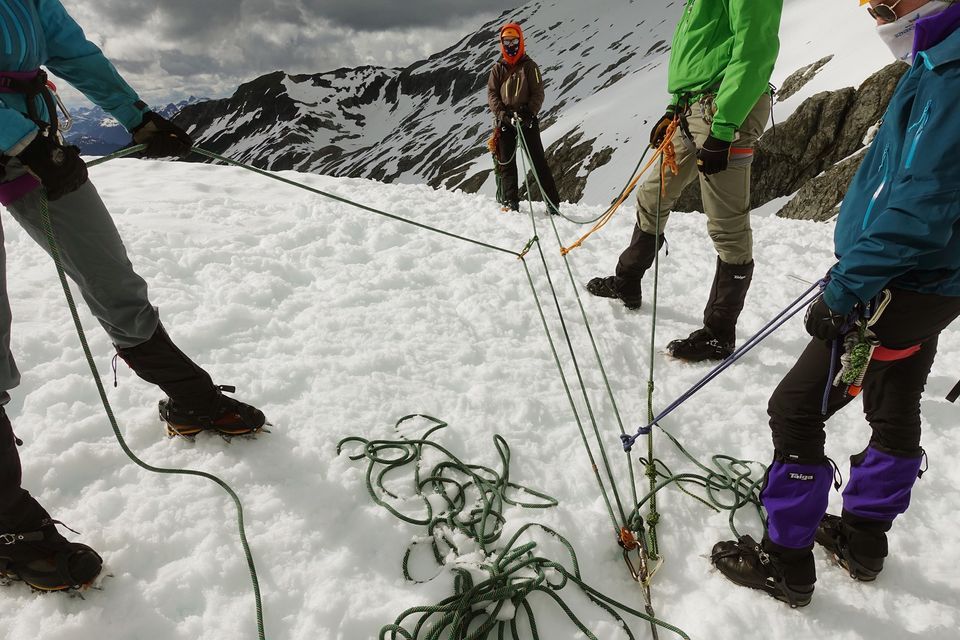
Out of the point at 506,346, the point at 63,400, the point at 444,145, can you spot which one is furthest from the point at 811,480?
the point at 444,145

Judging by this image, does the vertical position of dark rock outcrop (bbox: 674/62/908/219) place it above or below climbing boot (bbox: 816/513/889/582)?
below

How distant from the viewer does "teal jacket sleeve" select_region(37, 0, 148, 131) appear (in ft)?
6.63

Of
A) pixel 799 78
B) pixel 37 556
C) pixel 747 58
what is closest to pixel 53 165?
pixel 37 556

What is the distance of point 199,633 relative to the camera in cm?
182

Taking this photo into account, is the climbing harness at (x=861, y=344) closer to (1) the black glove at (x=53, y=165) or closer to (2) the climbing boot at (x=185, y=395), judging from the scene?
(2) the climbing boot at (x=185, y=395)

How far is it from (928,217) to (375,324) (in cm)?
316

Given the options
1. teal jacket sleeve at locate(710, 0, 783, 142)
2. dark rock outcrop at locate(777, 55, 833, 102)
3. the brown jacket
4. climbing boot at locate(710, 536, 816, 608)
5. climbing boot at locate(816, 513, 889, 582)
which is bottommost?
dark rock outcrop at locate(777, 55, 833, 102)

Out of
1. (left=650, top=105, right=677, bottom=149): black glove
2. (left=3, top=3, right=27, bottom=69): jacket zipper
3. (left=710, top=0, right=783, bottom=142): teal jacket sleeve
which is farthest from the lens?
(left=650, top=105, right=677, bottom=149): black glove

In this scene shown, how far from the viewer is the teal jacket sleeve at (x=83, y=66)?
2.02 m

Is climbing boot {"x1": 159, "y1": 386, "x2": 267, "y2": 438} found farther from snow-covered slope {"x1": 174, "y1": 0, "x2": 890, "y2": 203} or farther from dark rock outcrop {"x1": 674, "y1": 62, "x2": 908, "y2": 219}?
snow-covered slope {"x1": 174, "y1": 0, "x2": 890, "y2": 203}

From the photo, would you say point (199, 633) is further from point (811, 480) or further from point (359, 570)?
point (811, 480)

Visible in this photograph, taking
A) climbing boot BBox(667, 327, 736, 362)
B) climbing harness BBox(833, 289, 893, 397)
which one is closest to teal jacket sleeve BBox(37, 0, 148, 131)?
climbing harness BBox(833, 289, 893, 397)

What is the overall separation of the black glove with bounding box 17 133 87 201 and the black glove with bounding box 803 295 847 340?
2718mm

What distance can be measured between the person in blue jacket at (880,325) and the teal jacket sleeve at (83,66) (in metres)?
2.98
